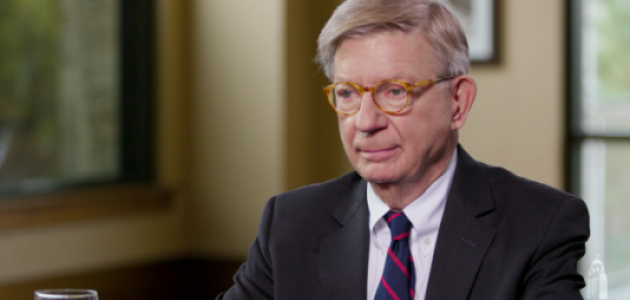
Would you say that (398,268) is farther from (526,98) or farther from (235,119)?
(235,119)

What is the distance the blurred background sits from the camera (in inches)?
138

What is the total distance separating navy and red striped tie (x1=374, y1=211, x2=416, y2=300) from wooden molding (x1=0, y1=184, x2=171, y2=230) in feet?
8.39

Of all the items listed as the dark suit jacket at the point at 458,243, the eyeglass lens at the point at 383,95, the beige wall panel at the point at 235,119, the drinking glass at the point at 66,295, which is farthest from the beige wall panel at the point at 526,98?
the drinking glass at the point at 66,295

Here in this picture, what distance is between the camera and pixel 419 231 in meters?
1.41

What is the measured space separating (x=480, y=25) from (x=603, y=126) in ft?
2.53

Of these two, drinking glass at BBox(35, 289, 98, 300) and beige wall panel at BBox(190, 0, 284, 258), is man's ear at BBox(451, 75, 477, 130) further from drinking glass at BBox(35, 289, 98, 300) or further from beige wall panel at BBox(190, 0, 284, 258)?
beige wall panel at BBox(190, 0, 284, 258)

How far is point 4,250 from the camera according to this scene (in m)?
3.43

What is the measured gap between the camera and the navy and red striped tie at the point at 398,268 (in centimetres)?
135

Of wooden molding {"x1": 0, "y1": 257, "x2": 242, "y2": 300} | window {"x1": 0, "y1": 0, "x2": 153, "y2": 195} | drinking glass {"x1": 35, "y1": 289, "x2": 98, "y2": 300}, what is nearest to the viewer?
drinking glass {"x1": 35, "y1": 289, "x2": 98, "y2": 300}

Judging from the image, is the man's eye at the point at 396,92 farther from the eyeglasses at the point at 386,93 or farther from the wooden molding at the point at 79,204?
the wooden molding at the point at 79,204

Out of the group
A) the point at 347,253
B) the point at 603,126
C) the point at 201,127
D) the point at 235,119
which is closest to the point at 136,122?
the point at 201,127

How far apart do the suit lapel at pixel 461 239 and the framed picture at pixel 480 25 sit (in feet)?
7.70

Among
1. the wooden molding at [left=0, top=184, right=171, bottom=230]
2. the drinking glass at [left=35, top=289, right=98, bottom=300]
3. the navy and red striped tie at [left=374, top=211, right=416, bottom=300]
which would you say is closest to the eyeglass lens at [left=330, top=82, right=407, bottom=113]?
the navy and red striped tie at [left=374, top=211, right=416, bottom=300]

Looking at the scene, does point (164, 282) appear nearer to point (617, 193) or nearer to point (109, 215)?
point (109, 215)
